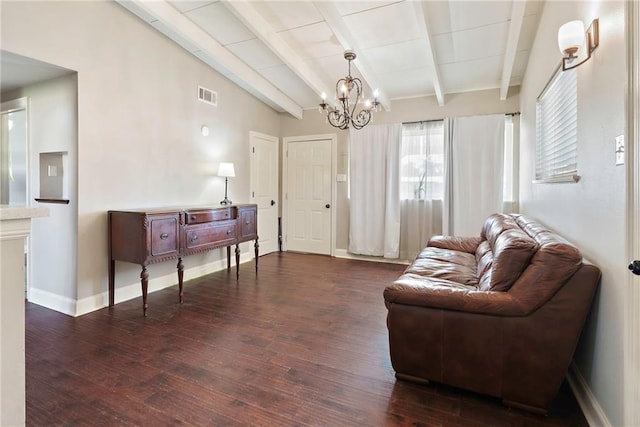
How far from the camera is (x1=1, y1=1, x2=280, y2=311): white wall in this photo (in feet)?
8.73

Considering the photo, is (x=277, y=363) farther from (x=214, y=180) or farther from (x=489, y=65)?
(x=489, y=65)

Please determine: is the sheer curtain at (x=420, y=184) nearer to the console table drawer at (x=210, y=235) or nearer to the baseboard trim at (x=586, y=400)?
the console table drawer at (x=210, y=235)

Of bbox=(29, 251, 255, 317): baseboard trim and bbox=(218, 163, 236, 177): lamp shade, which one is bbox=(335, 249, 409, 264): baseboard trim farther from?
bbox=(29, 251, 255, 317): baseboard trim

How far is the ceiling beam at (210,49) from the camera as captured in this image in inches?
120

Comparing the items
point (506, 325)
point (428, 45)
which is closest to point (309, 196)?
point (428, 45)

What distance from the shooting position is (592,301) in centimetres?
162

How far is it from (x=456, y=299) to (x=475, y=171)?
11.0 ft

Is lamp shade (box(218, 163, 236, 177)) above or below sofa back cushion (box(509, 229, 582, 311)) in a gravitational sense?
above

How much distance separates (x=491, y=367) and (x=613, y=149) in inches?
47.6

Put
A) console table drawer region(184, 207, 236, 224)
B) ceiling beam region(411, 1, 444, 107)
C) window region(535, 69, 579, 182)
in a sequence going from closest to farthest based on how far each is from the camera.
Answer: window region(535, 69, 579, 182) → ceiling beam region(411, 1, 444, 107) → console table drawer region(184, 207, 236, 224)

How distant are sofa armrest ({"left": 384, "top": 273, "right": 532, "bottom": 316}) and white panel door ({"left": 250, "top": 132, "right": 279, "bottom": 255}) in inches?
148

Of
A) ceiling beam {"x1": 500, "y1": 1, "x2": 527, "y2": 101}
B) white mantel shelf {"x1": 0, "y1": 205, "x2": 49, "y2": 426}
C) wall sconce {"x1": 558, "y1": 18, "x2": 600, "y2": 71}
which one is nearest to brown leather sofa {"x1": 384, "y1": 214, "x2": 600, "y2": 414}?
wall sconce {"x1": 558, "y1": 18, "x2": 600, "y2": 71}

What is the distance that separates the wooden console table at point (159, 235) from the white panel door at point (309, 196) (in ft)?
7.26

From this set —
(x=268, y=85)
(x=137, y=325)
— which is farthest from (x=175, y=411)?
(x=268, y=85)
